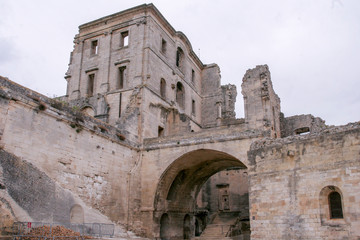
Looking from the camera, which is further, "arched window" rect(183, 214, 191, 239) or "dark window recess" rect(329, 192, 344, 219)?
"arched window" rect(183, 214, 191, 239)

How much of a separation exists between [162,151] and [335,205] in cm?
1027

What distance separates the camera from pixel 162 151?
18906 mm

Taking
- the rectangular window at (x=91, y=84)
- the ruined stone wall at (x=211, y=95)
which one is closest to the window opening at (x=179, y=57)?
the ruined stone wall at (x=211, y=95)

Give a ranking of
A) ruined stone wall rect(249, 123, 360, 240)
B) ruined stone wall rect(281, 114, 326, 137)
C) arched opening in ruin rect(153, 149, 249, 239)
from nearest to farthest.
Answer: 1. ruined stone wall rect(249, 123, 360, 240)
2. arched opening in ruin rect(153, 149, 249, 239)
3. ruined stone wall rect(281, 114, 326, 137)

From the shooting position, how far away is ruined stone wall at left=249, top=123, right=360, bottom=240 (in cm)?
966

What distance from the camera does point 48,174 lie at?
13625 millimetres

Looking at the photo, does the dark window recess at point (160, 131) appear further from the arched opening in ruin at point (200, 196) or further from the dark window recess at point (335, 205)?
the dark window recess at point (335, 205)

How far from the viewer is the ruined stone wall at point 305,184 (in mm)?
9656

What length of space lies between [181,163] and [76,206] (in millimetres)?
6701

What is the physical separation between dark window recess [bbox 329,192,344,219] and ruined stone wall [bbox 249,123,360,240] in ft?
0.39

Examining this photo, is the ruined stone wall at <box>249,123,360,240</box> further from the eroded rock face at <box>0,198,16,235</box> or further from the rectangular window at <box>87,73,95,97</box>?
the rectangular window at <box>87,73,95,97</box>

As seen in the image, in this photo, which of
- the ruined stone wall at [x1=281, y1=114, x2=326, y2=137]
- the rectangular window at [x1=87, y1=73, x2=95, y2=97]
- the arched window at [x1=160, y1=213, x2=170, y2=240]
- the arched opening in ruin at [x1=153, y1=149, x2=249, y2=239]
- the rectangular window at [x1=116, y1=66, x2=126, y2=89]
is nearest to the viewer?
the arched opening in ruin at [x1=153, y1=149, x2=249, y2=239]

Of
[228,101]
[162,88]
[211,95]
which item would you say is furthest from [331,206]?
[228,101]

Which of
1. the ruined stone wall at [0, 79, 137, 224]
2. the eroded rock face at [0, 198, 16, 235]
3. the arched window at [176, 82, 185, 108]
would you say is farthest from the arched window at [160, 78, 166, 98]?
the eroded rock face at [0, 198, 16, 235]
